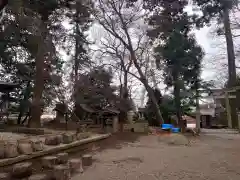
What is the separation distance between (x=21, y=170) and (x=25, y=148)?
589 mm

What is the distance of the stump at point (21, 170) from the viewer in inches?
115

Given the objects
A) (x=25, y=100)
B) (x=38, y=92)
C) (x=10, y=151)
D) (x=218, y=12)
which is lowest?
(x=10, y=151)

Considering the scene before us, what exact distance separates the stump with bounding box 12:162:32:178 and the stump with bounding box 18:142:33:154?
0.45 meters

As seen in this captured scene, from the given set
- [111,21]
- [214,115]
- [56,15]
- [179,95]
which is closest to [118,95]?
[179,95]

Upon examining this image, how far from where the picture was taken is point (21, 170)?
297cm

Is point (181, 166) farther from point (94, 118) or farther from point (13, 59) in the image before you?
point (13, 59)

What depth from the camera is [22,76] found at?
10.2 meters

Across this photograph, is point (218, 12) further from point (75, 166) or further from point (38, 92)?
point (75, 166)

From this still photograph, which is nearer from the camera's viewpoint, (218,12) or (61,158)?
(61,158)

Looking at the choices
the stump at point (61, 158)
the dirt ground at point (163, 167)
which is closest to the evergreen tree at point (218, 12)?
the dirt ground at point (163, 167)

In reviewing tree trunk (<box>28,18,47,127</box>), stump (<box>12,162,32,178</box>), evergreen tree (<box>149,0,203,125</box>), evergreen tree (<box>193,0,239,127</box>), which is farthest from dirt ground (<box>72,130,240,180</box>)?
evergreen tree (<box>193,0,239,127</box>)

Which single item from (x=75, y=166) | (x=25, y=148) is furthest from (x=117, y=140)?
(x=25, y=148)

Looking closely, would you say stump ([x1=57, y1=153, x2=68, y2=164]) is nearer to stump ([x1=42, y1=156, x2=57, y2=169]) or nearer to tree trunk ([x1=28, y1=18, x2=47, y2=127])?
stump ([x1=42, y1=156, x2=57, y2=169])

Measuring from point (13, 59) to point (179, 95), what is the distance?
789 cm
